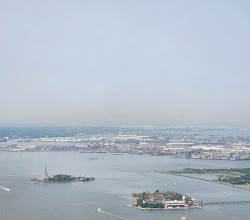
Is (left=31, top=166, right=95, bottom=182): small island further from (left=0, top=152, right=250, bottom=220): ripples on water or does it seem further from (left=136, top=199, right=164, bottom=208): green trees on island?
(left=136, top=199, right=164, bottom=208): green trees on island

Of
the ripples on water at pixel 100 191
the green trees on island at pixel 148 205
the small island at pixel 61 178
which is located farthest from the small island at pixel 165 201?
the small island at pixel 61 178

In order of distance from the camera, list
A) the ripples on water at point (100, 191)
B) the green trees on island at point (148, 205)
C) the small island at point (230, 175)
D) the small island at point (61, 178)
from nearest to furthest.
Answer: the ripples on water at point (100, 191)
the green trees on island at point (148, 205)
the small island at point (230, 175)
the small island at point (61, 178)

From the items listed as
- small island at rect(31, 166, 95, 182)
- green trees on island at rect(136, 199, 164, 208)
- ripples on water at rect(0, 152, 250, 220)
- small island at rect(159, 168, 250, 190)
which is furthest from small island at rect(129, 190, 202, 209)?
small island at rect(31, 166, 95, 182)

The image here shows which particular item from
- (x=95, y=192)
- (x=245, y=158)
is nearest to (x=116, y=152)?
(x=245, y=158)

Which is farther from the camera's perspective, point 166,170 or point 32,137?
point 32,137

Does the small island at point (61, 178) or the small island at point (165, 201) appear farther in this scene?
the small island at point (61, 178)

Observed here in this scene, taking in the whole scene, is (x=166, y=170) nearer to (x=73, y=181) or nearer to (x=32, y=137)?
(x=73, y=181)

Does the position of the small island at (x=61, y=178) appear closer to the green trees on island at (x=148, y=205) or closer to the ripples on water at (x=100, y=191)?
the ripples on water at (x=100, y=191)

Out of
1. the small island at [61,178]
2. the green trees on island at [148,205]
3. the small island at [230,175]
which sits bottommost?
the green trees on island at [148,205]

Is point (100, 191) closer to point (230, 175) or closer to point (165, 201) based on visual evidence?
point (165, 201)
